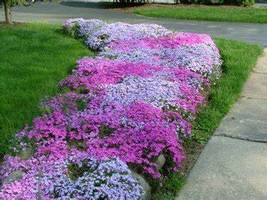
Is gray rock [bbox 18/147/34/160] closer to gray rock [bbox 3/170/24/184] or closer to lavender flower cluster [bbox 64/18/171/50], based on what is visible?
gray rock [bbox 3/170/24/184]

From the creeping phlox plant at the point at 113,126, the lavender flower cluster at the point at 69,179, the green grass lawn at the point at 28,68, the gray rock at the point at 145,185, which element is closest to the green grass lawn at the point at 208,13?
the green grass lawn at the point at 28,68

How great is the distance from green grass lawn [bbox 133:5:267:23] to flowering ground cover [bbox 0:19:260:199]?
866 centimetres

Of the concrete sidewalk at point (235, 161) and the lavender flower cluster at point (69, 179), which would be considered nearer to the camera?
the lavender flower cluster at point (69, 179)

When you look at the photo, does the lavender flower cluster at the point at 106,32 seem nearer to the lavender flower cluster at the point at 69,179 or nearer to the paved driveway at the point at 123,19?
the paved driveway at the point at 123,19

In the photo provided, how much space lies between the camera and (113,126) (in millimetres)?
5730

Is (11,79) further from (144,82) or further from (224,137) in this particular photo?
(224,137)

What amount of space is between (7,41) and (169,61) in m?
3.76

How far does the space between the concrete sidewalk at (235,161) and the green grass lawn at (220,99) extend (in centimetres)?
10

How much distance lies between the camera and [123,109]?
20.2 ft

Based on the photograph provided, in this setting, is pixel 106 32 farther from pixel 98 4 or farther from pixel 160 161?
pixel 98 4

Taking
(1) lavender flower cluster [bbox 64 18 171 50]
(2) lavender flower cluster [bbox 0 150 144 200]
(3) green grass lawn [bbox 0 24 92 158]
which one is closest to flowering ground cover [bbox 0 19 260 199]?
(2) lavender flower cluster [bbox 0 150 144 200]

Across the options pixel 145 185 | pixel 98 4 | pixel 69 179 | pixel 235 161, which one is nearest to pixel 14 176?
pixel 69 179

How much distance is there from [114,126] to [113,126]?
1cm

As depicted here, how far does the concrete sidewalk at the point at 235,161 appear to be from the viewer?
16.5 ft
